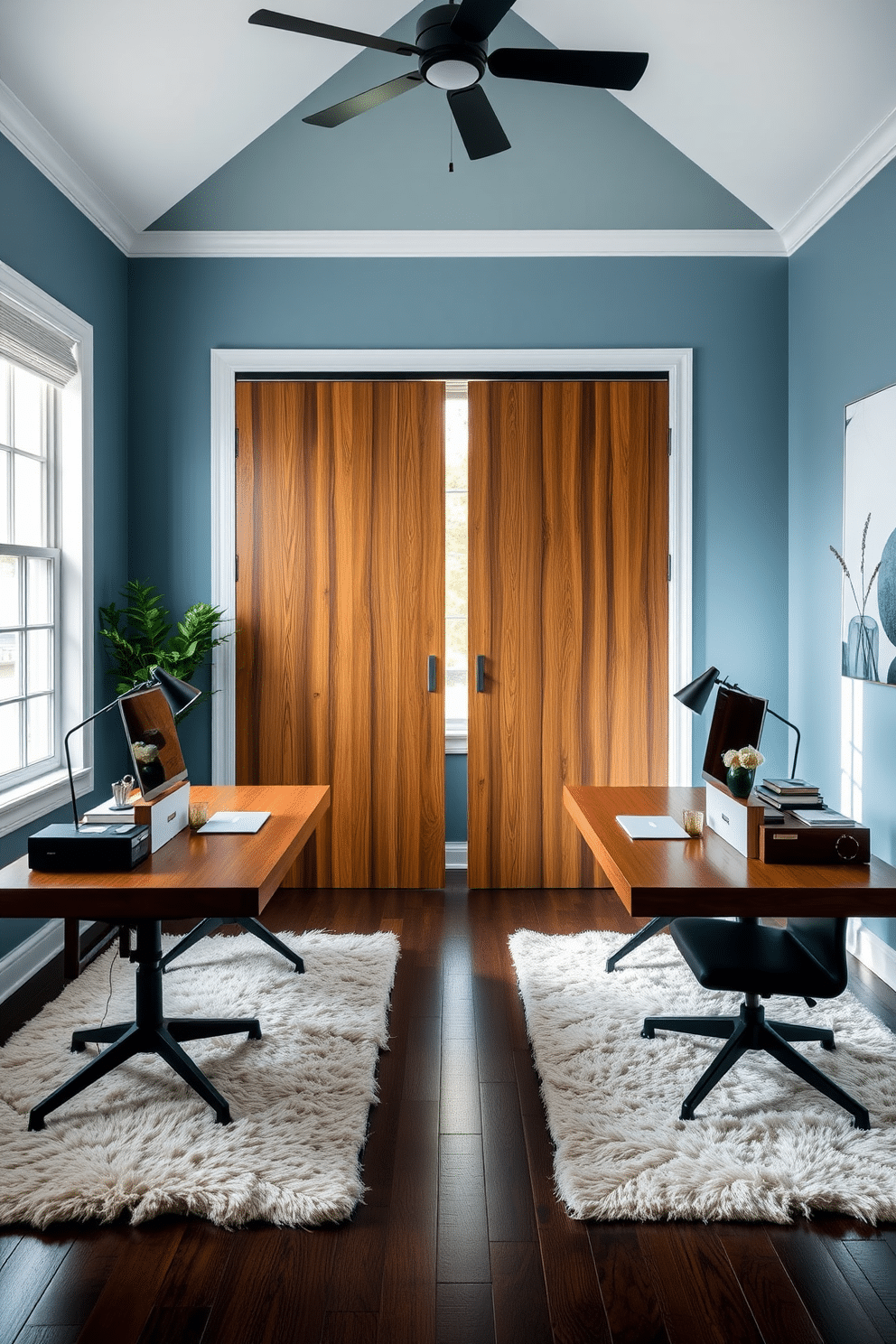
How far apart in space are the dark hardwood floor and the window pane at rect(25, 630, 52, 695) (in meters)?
2.17

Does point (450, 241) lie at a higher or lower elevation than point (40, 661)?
higher

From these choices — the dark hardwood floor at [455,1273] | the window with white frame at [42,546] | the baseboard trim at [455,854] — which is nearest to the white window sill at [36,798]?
the window with white frame at [42,546]

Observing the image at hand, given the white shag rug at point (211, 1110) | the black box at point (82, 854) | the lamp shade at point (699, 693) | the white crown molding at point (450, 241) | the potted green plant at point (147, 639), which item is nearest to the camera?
the white shag rug at point (211, 1110)

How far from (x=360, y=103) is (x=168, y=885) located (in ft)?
7.47

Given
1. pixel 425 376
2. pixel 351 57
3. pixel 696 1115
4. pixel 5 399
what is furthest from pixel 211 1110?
pixel 351 57

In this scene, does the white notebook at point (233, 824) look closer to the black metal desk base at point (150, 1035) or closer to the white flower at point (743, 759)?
the black metal desk base at point (150, 1035)

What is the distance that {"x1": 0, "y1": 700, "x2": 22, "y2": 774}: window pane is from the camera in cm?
338

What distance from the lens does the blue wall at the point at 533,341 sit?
426 centimetres

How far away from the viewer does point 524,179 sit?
13.8ft

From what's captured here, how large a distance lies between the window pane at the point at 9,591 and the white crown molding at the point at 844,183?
342cm

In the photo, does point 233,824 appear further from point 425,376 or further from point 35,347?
point 425,376

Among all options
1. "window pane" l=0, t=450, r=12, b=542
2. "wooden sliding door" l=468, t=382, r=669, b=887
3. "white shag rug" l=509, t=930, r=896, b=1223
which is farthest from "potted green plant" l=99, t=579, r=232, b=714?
"white shag rug" l=509, t=930, r=896, b=1223

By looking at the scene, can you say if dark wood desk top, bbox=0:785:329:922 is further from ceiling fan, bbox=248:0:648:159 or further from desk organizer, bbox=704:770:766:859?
ceiling fan, bbox=248:0:648:159

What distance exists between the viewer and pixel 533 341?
4266mm
